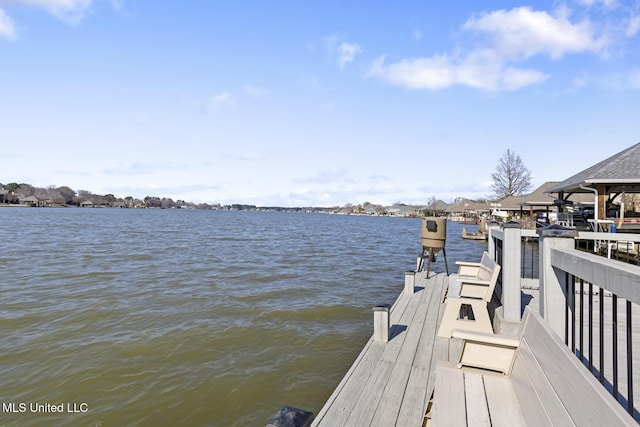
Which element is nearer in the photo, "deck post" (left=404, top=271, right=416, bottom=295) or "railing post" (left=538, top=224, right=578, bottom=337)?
"railing post" (left=538, top=224, right=578, bottom=337)

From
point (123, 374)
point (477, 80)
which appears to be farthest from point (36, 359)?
point (477, 80)

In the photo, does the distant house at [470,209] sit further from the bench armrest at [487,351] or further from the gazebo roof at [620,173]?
the bench armrest at [487,351]

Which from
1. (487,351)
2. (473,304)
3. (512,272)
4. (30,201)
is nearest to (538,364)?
(487,351)

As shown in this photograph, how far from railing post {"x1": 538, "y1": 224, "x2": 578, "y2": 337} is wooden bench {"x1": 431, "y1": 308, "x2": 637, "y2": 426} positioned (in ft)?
0.75

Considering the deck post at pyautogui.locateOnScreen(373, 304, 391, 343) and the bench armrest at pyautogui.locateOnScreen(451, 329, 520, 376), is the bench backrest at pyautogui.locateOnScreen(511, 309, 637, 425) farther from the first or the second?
the deck post at pyautogui.locateOnScreen(373, 304, 391, 343)

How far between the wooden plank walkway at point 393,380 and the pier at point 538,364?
0.4 inches

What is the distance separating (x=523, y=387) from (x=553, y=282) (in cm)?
87

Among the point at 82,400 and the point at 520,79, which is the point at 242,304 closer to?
the point at 82,400

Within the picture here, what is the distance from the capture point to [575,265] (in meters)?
2.12

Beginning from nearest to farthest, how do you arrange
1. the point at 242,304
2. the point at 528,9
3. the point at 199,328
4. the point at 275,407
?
the point at 275,407 < the point at 199,328 < the point at 242,304 < the point at 528,9

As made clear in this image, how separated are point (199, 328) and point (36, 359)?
8.75ft

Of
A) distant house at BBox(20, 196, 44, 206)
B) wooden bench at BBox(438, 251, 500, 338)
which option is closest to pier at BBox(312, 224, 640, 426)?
wooden bench at BBox(438, 251, 500, 338)

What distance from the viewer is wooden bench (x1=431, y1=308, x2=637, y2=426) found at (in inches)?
56.1

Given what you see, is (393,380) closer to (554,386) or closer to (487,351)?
(487,351)
